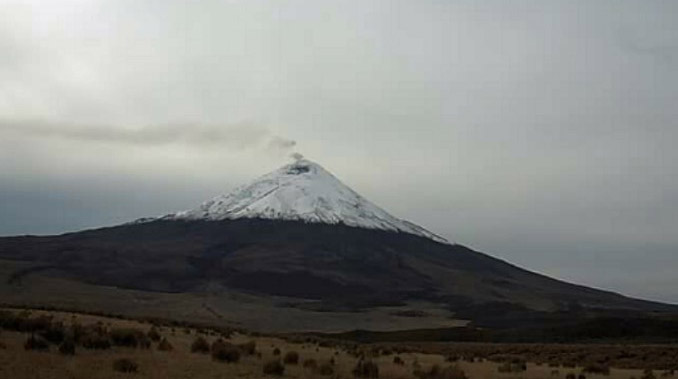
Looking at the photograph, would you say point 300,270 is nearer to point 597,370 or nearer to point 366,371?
point 597,370

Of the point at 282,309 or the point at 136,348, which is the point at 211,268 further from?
the point at 136,348

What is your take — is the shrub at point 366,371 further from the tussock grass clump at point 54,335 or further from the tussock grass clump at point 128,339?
the tussock grass clump at point 54,335

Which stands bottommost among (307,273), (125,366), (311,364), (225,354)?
(125,366)

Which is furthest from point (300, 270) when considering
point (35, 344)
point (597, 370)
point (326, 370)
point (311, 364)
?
point (35, 344)

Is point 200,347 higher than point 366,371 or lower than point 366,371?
higher

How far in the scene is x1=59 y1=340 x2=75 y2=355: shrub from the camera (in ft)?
65.4

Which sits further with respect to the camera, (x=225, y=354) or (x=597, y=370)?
(x=597, y=370)

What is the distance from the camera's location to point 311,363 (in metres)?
23.4

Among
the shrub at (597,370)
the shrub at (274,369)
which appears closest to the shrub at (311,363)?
the shrub at (274,369)

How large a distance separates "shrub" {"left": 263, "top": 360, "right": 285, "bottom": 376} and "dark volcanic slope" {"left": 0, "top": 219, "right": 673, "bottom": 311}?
111 meters

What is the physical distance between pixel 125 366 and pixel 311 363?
223 inches

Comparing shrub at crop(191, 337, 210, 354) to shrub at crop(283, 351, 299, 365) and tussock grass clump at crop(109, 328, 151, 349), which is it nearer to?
tussock grass clump at crop(109, 328, 151, 349)

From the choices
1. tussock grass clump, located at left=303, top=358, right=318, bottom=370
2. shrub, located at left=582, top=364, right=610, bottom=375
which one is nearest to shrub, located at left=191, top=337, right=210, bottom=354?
tussock grass clump, located at left=303, top=358, right=318, bottom=370

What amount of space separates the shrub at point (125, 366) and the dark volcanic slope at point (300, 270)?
4415 inches
